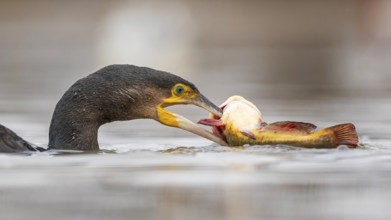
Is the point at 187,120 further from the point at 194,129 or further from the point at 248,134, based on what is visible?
the point at 248,134

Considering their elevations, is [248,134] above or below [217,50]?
below

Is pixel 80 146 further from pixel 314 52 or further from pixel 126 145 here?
pixel 314 52

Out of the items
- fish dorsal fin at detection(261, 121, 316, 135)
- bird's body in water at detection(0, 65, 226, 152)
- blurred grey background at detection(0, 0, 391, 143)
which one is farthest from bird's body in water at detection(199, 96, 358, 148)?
blurred grey background at detection(0, 0, 391, 143)

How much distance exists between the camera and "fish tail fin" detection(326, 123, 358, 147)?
10.4 meters

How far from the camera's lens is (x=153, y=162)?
10180 millimetres

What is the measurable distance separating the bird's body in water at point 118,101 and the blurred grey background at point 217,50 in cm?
168

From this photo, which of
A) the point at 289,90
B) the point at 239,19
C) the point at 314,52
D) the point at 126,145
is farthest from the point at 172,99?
the point at 239,19

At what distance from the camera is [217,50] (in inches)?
1259

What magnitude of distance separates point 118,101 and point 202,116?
181 inches

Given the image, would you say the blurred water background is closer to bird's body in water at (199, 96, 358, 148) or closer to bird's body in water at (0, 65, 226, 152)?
bird's body in water at (199, 96, 358, 148)

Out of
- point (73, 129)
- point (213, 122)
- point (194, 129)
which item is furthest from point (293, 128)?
point (73, 129)

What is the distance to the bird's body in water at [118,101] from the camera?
1071 cm

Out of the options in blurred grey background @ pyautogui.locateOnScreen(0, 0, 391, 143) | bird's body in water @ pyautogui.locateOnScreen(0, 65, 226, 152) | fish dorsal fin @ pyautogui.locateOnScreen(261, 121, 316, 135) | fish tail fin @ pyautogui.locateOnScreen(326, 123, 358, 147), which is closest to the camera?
fish tail fin @ pyautogui.locateOnScreen(326, 123, 358, 147)

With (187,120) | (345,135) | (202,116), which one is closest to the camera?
(345,135)
